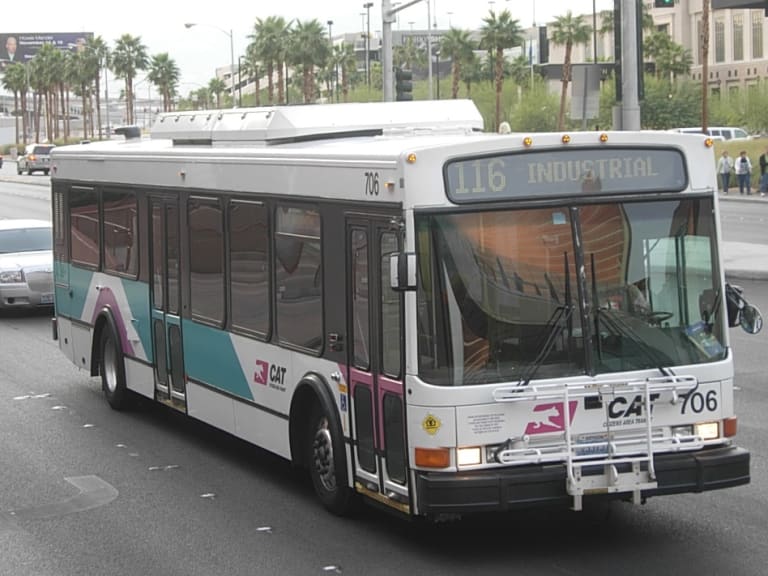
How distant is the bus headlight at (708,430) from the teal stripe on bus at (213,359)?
3706mm

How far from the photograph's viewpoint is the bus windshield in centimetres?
822

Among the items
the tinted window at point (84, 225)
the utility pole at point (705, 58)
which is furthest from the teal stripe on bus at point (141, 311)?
the utility pole at point (705, 58)

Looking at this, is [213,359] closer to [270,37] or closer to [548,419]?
[548,419]

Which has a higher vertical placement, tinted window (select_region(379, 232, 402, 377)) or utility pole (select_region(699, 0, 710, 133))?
utility pole (select_region(699, 0, 710, 133))

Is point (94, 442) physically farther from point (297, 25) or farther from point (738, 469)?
point (297, 25)

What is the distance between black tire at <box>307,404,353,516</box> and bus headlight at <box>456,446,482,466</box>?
4.39ft

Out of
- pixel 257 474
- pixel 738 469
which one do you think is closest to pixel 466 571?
pixel 738 469

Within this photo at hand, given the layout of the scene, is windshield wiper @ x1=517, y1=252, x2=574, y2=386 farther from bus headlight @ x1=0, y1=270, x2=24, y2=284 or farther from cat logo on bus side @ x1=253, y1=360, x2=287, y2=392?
bus headlight @ x1=0, y1=270, x2=24, y2=284

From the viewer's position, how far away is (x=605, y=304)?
840 centimetres

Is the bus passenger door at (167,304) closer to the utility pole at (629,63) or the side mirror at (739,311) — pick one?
the side mirror at (739,311)

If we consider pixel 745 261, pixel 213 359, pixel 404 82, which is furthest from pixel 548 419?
pixel 404 82

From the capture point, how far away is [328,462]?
31.4ft

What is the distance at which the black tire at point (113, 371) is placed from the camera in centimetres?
1398

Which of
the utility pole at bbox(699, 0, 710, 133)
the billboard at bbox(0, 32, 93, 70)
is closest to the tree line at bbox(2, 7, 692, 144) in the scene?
the billboard at bbox(0, 32, 93, 70)
